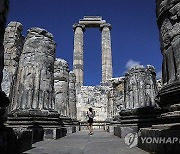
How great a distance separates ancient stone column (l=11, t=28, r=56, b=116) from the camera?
5.88 metres

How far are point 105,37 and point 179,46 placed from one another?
25108mm

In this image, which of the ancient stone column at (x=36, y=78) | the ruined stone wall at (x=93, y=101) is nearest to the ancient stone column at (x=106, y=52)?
the ruined stone wall at (x=93, y=101)

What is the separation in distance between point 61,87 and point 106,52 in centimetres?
1780

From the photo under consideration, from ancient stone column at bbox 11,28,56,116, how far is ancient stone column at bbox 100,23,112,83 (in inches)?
768

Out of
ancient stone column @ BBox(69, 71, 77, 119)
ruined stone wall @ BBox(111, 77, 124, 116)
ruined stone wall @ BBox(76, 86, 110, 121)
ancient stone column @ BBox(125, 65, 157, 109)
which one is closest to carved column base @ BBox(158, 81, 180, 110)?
ancient stone column @ BBox(125, 65, 157, 109)

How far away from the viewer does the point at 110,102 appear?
15.8 metres

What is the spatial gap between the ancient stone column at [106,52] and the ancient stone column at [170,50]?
72.5 ft

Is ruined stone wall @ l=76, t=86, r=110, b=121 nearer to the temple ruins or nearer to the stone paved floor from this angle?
the temple ruins

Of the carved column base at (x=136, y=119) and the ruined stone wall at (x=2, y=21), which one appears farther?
the carved column base at (x=136, y=119)

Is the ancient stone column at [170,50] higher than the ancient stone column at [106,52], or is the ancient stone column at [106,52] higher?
the ancient stone column at [106,52]

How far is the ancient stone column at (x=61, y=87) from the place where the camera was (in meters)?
10.0

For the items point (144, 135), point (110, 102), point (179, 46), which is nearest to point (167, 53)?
point (179, 46)

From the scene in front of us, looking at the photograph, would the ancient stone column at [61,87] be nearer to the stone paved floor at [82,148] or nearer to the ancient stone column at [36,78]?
the ancient stone column at [36,78]

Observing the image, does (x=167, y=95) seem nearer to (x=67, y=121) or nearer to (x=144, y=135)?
(x=144, y=135)
